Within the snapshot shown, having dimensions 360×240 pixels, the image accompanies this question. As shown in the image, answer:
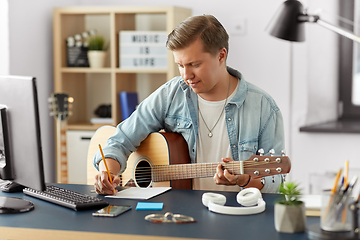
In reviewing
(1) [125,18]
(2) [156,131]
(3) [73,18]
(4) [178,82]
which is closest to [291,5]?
(4) [178,82]

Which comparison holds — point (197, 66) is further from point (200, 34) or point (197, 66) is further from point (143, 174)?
point (143, 174)

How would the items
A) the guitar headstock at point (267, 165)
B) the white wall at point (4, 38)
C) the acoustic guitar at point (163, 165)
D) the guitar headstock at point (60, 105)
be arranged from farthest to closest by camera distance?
the guitar headstock at point (60, 105)
the white wall at point (4, 38)
the acoustic guitar at point (163, 165)
the guitar headstock at point (267, 165)

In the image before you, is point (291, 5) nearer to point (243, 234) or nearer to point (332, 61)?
point (332, 61)

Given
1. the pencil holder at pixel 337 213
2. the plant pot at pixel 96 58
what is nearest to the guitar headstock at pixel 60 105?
the plant pot at pixel 96 58

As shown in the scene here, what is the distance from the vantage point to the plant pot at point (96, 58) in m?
3.21

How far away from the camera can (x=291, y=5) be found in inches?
88.2

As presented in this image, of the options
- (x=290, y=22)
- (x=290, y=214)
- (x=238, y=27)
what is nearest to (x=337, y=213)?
(x=290, y=214)

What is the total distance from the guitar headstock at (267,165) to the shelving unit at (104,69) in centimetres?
173

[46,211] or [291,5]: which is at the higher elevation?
[291,5]

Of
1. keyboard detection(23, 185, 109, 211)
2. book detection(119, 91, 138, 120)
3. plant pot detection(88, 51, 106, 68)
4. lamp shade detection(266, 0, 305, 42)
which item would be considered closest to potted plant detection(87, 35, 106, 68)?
plant pot detection(88, 51, 106, 68)

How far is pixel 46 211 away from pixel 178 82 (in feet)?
2.77

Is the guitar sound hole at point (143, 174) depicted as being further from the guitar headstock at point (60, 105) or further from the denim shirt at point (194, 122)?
the guitar headstock at point (60, 105)

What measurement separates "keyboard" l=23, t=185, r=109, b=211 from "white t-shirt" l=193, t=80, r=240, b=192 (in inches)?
23.5

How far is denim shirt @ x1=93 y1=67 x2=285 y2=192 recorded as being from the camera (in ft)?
5.78
